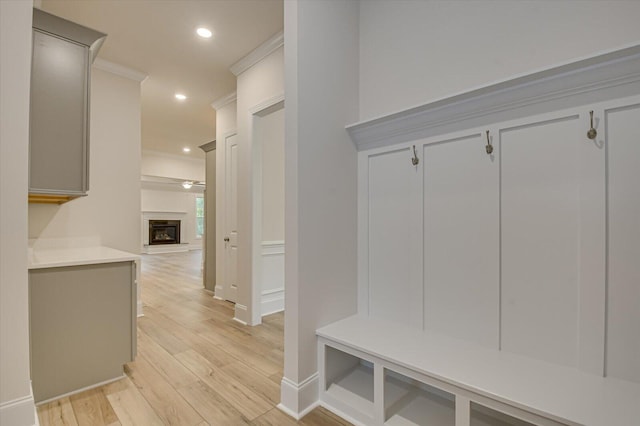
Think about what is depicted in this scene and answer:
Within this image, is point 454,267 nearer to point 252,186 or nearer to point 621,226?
point 621,226

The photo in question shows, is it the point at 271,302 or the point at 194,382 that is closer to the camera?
the point at 194,382

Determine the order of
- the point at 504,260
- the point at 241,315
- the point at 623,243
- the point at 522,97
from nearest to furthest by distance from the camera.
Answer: the point at 623,243 → the point at 522,97 → the point at 504,260 → the point at 241,315

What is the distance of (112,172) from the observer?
130 inches

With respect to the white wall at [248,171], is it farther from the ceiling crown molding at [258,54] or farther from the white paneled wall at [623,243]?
the white paneled wall at [623,243]

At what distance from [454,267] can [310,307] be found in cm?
85

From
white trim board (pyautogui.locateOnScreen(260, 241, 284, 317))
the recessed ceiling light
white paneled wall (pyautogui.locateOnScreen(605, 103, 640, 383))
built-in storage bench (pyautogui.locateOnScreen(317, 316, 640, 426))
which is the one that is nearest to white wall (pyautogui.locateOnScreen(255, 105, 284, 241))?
white trim board (pyautogui.locateOnScreen(260, 241, 284, 317))

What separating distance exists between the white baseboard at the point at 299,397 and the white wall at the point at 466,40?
177 centimetres

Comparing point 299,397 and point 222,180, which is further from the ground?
point 222,180

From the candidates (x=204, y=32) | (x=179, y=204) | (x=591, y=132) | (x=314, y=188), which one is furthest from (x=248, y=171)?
(x=179, y=204)

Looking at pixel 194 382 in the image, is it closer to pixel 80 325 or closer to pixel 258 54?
pixel 80 325

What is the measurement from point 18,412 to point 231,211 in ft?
8.73

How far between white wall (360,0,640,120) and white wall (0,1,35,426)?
190 cm

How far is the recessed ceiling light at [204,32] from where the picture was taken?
2713mm

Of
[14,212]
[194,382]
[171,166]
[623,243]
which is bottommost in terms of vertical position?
[194,382]
